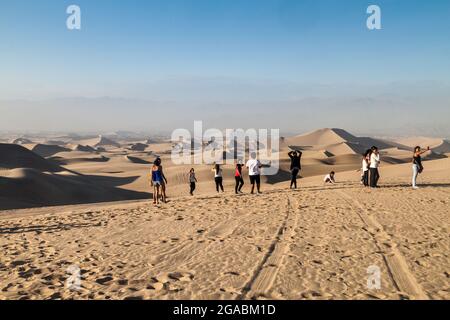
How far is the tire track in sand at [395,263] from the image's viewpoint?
538 cm

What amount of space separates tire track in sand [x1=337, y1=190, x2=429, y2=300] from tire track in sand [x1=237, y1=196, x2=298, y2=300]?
69.3 inches

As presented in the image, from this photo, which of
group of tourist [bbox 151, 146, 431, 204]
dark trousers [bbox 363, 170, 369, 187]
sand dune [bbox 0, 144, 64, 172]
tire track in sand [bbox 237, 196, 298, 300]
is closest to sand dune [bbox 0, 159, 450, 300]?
tire track in sand [bbox 237, 196, 298, 300]

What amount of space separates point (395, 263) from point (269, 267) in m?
2.14

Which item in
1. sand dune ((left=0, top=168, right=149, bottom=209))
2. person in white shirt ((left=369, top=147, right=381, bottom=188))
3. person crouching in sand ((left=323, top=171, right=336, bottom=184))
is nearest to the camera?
person in white shirt ((left=369, top=147, right=381, bottom=188))

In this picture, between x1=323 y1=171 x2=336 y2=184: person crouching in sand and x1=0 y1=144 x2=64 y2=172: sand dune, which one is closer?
x1=323 y1=171 x2=336 y2=184: person crouching in sand

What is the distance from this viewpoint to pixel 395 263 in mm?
6496

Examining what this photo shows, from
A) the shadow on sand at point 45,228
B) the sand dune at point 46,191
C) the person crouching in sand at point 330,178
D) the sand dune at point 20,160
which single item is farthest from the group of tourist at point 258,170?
the sand dune at point 20,160

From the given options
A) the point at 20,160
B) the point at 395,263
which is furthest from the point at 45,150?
the point at 395,263

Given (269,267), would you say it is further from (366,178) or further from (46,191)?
(46,191)

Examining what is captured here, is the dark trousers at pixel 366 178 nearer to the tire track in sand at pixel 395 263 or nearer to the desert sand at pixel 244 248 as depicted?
the desert sand at pixel 244 248

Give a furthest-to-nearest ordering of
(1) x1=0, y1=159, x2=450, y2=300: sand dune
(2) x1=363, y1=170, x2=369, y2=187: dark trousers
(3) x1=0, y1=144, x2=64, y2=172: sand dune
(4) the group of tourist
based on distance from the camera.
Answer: (3) x1=0, y1=144, x2=64, y2=172: sand dune, (2) x1=363, y1=170, x2=369, y2=187: dark trousers, (4) the group of tourist, (1) x1=0, y1=159, x2=450, y2=300: sand dune

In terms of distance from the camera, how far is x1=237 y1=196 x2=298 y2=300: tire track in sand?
5.39 metres

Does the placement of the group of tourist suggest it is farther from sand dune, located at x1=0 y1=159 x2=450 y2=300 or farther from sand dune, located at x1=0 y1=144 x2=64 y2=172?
sand dune, located at x1=0 y1=144 x2=64 y2=172
